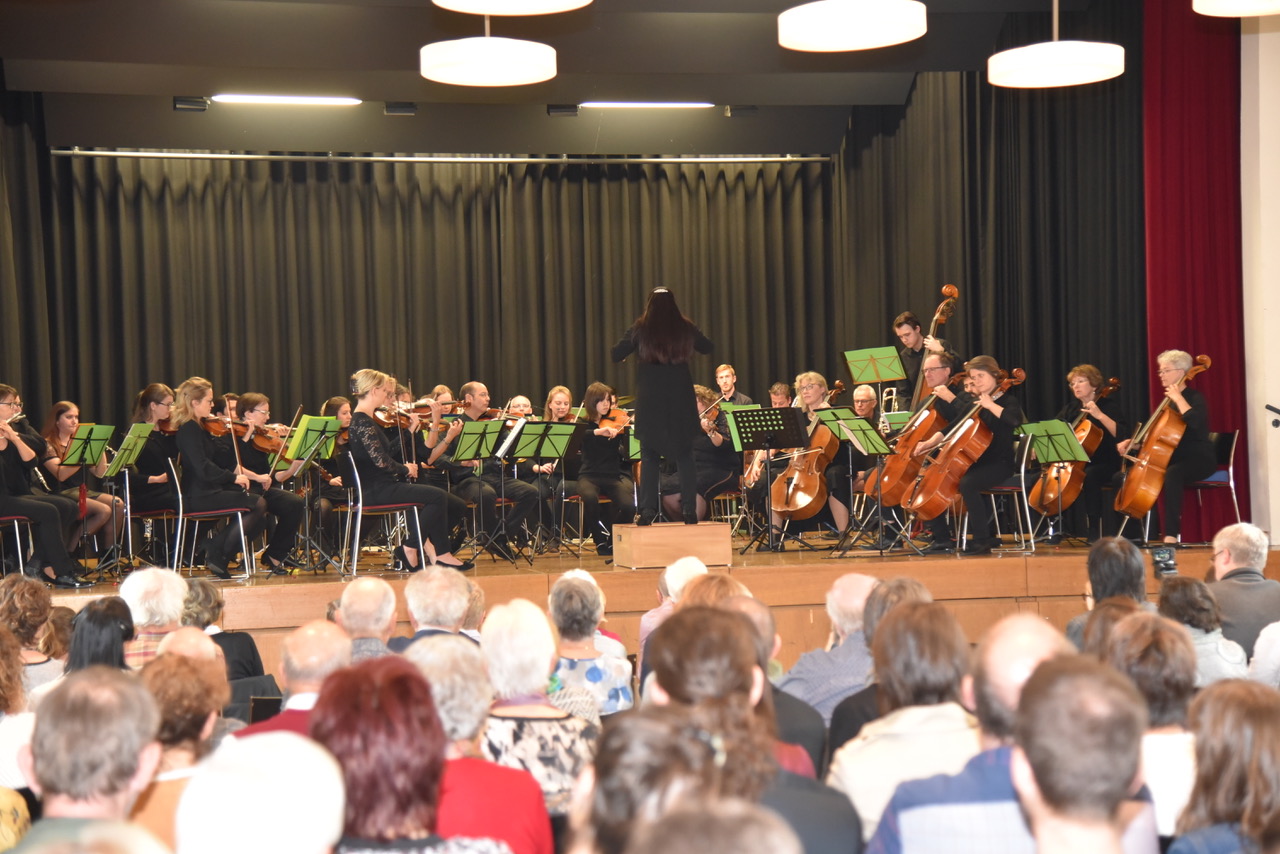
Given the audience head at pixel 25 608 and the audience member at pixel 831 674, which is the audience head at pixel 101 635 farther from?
the audience member at pixel 831 674

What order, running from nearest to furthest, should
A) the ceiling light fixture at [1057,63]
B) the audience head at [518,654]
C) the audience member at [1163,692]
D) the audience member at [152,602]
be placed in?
the audience member at [1163,692]
the audience head at [518,654]
the audience member at [152,602]
the ceiling light fixture at [1057,63]

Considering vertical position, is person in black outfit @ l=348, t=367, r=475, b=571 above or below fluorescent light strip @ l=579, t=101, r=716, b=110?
below

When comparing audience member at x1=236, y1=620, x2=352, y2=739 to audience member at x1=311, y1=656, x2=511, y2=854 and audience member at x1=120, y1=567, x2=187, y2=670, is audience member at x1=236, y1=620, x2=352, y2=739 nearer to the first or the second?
audience member at x1=311, y1=656, x2=511, y2=854

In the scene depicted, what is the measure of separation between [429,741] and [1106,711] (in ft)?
3.35

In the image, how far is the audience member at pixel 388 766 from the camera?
2041 mm

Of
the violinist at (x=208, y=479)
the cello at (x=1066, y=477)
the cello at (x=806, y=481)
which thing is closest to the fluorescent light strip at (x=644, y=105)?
the cello at (x=806, y=481)

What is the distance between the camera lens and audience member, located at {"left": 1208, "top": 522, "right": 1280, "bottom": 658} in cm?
473

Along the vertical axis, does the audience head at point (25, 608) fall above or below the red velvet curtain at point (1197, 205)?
below

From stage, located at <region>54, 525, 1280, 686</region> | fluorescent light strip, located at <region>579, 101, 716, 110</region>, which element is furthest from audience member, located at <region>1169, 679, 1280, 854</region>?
fluorescent light strip, located at <region>579, 101, 716, 110</region>

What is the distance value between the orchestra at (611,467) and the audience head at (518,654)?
4175 millimetres

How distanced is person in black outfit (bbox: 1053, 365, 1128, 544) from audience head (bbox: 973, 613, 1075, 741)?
6.19 m

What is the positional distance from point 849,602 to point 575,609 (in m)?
0.82

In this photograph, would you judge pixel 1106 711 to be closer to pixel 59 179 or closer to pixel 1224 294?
pixel 1224 294

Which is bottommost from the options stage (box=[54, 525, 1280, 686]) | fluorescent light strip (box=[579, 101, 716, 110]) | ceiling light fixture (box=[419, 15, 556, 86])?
stage (box=[54, 525, 1280, 686])
